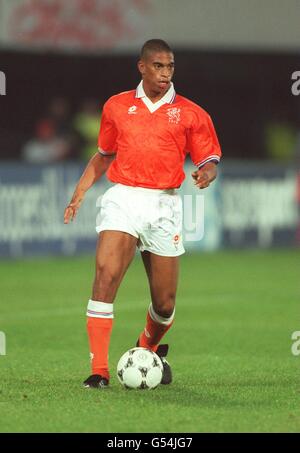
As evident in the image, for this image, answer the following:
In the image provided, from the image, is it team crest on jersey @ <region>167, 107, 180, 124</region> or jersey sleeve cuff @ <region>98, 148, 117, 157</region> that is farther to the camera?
jersey sleeve cuff @ <region>98, 148, 117, 157</region>

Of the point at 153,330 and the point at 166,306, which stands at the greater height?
the point at 166,306

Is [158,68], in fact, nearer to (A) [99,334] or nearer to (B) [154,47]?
(B) [154,47]

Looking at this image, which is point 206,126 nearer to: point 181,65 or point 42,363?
point 42,363

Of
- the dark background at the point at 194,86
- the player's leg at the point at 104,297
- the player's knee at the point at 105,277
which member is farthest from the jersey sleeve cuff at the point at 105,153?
the dark background at the point at 194,86

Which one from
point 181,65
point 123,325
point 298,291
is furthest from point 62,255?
point 181,65

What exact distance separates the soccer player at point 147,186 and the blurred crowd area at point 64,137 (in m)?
12.5

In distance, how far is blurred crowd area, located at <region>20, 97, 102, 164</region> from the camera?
22.9m

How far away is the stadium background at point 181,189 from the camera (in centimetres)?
1034

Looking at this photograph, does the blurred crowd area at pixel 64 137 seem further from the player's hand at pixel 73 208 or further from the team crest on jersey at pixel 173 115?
the team crest on jersey at pixel 173 115

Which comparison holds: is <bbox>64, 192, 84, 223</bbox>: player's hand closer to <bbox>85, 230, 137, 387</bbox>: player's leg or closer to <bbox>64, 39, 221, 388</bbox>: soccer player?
<bbox>64, 39, 221, 388</bbox>: soccer player

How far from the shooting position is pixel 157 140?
8.89 meters

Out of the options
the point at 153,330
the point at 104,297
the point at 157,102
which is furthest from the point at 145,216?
the point at 153,330

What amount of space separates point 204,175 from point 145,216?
20.2 inches

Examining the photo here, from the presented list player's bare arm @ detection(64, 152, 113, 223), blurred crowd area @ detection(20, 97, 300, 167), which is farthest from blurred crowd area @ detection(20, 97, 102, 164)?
player's bare arm @ detection(64, 152, 113, 223)
